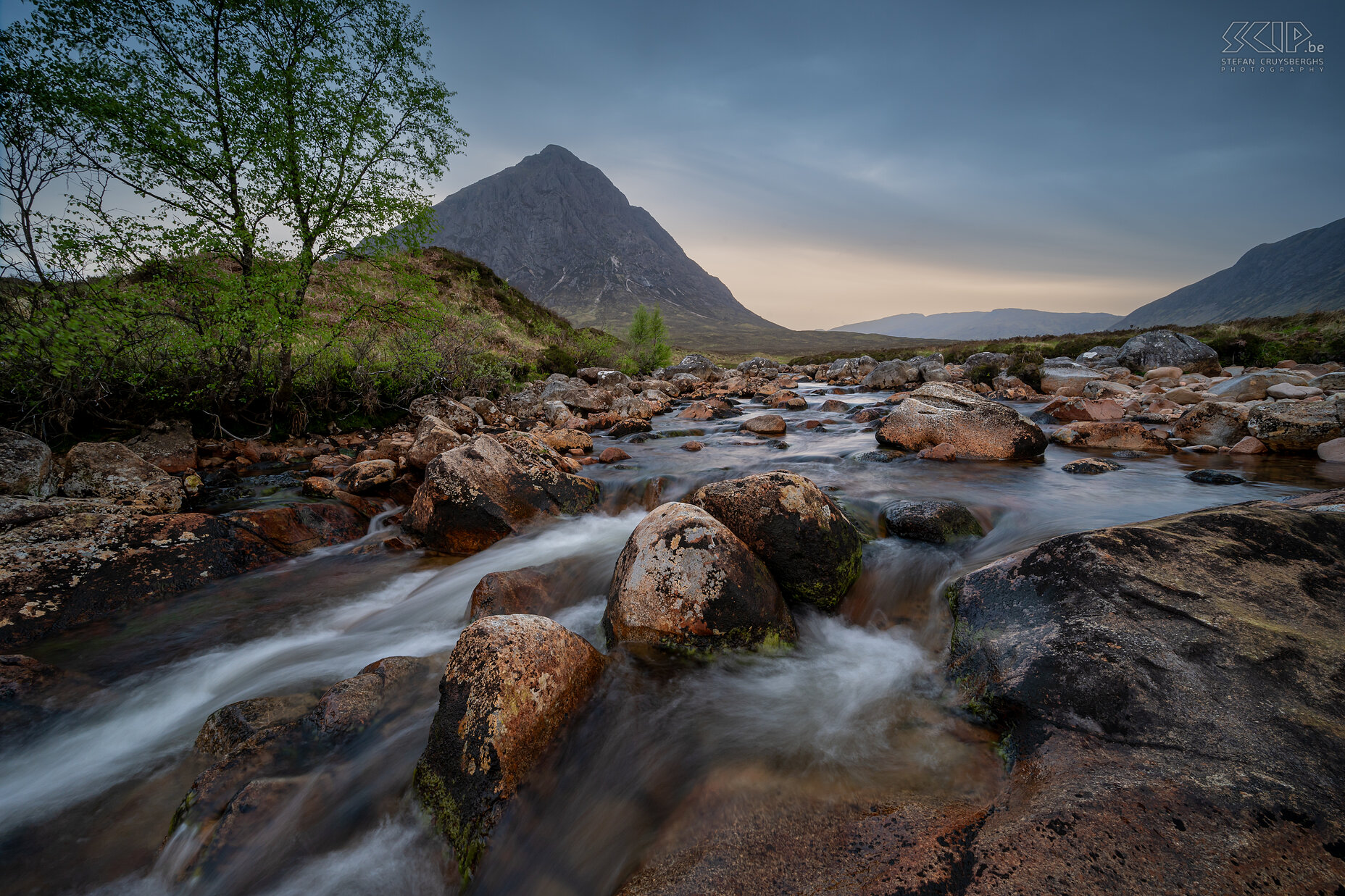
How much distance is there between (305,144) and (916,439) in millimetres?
14807

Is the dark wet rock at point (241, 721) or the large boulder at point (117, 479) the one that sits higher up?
the large boulder at point (117, 479)

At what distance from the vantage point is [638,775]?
3246 mm

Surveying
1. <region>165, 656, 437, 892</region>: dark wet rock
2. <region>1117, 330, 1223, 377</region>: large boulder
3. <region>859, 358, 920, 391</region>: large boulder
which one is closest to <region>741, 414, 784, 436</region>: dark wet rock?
<region>165, 656, 437, 892</region>: dark wet rock

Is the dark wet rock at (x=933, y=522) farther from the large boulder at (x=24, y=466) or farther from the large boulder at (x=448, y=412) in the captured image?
the large boulder at (x=448, y=412)

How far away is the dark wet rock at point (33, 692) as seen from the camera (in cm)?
373

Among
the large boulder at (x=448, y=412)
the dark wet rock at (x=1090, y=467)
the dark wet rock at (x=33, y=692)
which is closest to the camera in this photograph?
the dark wet rock at (x=33, y=692)

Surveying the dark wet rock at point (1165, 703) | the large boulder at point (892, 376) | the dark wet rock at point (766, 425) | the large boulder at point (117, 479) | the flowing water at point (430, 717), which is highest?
the large boulder at point (892, 376)

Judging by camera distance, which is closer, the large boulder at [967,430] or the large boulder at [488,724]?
the large boulder at [488,724]

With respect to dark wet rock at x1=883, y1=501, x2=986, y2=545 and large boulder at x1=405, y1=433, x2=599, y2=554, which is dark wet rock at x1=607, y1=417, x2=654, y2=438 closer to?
large boulder at x1=405, y1=433, x2=599, y2=554

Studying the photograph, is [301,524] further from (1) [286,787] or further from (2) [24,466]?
(1) [286,787]

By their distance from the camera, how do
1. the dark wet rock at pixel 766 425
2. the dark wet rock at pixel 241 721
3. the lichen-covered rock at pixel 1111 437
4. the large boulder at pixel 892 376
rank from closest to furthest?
the dark wet rock at pixel 241 721, the lichen-covered rock at pixel 1111 437, the dark wet rock at pixel 766 425, the large boulder at pixel 892 376

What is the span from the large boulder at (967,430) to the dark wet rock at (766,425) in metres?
3.76

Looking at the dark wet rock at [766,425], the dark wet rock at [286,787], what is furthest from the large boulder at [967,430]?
the dark wet rock at [286,787]

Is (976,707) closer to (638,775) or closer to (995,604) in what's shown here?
(995,604)
